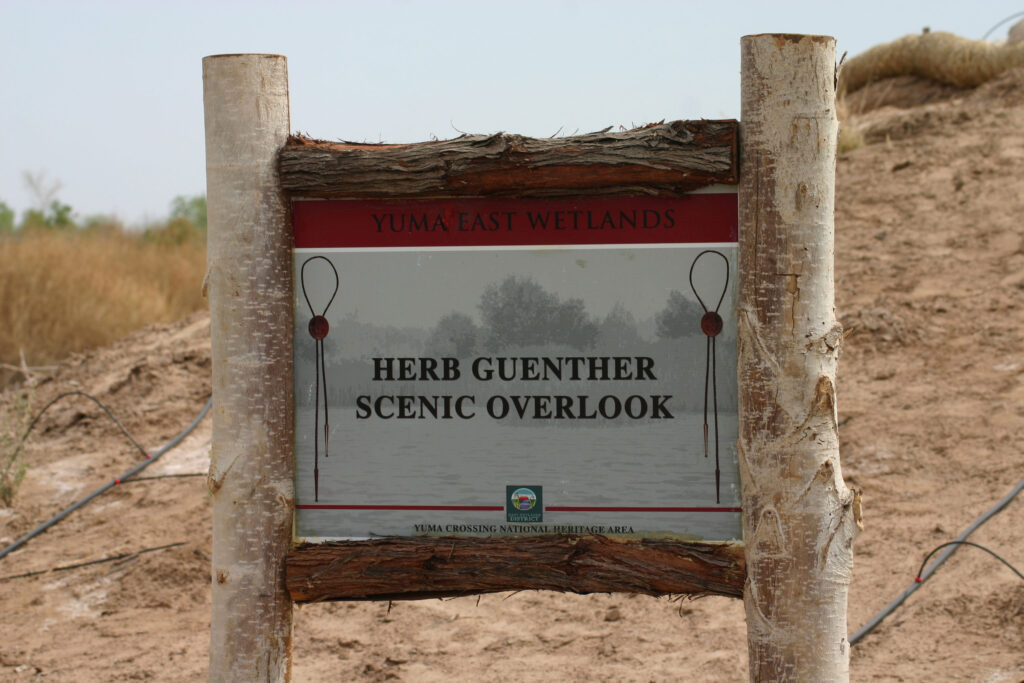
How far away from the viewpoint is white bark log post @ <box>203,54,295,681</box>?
2.70m

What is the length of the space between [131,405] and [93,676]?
3268 mm

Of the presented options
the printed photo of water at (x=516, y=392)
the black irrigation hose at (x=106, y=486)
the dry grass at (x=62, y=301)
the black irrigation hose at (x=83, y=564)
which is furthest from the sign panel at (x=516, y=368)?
the dry grass at (x=62, y=301)

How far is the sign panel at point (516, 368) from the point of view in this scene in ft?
8.86

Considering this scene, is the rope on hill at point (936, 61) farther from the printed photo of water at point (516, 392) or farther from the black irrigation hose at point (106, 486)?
the printed photo of water at point (516, 392)

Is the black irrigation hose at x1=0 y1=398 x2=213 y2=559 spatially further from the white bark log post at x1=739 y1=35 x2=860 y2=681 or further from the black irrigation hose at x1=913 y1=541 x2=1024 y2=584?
the white bark log post at x1=739 y1=35 x2=860 y2=681

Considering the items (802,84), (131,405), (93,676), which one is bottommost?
(93,676)

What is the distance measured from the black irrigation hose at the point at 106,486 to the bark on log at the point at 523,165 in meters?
4.06

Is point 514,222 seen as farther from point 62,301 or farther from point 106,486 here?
point 62,301

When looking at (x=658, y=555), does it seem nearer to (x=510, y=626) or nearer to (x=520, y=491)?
(x=520, y=491)

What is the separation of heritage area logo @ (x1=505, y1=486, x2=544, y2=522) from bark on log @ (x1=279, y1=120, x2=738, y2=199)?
73cm

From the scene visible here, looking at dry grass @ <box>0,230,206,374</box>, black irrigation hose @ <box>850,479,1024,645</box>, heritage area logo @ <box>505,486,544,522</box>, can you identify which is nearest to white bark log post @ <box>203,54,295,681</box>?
heritage area logo @ <box>505,486,544,522</box>

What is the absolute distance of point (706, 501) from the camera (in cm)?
271

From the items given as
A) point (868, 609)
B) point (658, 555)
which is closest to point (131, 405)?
point (868, 609)

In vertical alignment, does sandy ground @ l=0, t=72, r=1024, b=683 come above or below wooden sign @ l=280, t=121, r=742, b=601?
below
